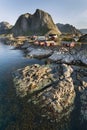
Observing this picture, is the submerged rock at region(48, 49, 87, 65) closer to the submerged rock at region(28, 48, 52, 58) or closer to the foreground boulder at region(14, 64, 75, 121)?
the submerged rock at region(28, 48, 52, 58)

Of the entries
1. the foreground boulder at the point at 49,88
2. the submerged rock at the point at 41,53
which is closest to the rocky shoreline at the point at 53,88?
the foreground boulder at the point at 49,88

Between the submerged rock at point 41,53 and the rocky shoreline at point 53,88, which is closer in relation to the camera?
the rocky shoreline at point 53,88

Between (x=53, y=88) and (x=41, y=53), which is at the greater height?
(x=53, y=88)

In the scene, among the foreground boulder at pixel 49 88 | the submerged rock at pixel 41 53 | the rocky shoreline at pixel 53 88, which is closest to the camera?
the rocky shoreline at pixel 53 88

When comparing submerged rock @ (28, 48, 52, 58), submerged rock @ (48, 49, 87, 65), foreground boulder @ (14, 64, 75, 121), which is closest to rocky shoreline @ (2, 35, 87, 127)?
foreground boulder @ (14, 64, 75, 121)

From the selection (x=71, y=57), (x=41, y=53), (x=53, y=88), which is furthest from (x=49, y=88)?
(x=41, y=53)

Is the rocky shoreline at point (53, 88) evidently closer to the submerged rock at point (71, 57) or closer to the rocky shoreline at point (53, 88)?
the rocky shoreline at point (53, 88)

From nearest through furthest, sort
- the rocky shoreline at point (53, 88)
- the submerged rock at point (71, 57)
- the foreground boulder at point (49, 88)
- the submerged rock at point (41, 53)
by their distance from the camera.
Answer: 1. the rocky shoreline at point (53, 88)
2. the foreground boulder at point (49, 88)
3. the submerged rock at point (71, 57)
4. the submerged rock at point (41, 53)

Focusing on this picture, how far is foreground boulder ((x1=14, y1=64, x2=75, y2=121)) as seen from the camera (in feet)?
83.6

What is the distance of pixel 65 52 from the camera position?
5697 cm

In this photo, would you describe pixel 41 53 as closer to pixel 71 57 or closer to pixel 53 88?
pixel 71 57

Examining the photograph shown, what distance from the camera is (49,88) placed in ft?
98.0

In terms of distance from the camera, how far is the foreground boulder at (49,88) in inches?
1003

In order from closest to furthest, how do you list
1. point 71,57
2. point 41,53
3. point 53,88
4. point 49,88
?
point 53,88
point 49,88
point 71,57
point 41,53
